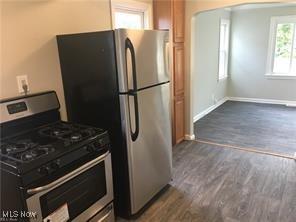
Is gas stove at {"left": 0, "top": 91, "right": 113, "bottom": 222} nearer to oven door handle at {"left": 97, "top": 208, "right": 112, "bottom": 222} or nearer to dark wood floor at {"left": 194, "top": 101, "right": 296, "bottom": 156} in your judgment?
oven door handle at {"left": 97, "top": 208, "right": 112, "bottom": 222}

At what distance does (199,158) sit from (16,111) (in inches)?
94.5

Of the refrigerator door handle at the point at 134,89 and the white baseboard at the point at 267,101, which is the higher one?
the refrigerator door handle at the point at 134,89

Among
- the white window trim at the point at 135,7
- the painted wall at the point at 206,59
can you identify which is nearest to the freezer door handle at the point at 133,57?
the white window trim at the point at 135,7

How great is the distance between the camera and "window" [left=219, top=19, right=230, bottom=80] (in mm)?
6086

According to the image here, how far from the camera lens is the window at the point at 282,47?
583cm

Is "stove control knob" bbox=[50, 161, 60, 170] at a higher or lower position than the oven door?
higher

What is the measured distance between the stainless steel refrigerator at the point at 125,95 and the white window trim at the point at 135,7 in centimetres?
82

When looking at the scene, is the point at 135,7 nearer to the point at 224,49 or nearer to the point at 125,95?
the point at 125,95

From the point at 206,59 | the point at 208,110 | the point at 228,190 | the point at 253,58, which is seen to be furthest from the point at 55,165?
the point at 253,58

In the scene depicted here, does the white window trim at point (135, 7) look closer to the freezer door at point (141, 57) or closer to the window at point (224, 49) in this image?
the freezer door at point (141, 57)

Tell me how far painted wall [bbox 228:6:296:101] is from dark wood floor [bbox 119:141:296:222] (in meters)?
3.44

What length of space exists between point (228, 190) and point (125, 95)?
5.23 ft

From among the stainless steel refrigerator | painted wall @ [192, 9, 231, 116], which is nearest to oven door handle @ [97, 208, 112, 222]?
the stainless steel refrigerator

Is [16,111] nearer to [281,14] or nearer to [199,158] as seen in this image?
[199,158]
